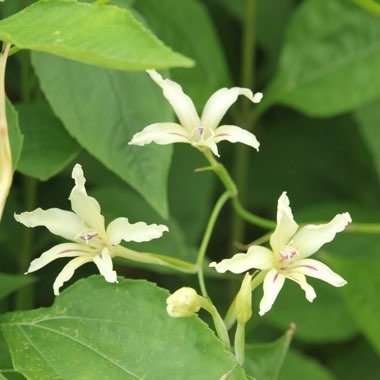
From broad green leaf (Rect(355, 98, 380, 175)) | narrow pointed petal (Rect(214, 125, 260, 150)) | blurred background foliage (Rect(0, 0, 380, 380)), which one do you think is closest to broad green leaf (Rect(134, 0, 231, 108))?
blurred background foliage (Rect(0, 0, 380, 380))

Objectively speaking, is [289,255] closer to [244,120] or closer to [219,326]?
[219,326]

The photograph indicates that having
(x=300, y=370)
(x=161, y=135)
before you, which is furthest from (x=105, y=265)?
(x=300, y=370)

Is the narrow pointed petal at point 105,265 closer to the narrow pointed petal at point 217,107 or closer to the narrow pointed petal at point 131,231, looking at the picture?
the narrow pointed petal at point 131,231

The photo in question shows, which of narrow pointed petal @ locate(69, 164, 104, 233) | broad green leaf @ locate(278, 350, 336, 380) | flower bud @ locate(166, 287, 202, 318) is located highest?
narrow pointed petal @ locate(69, 164, 104, 233)

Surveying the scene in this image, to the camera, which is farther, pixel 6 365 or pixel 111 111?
pixel 111 111

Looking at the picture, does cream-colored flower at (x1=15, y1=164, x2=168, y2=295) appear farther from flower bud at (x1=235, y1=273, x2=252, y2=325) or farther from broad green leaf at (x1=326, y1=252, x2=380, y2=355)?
broad green leaf at (x1=326, y1=252, x2=380, y2=355)

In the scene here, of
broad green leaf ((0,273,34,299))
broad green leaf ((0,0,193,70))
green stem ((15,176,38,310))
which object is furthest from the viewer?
green stem ((15,176,38,310))

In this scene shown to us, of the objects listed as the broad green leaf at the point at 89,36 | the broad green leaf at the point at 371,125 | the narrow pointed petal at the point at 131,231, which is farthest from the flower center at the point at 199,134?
the broad green leaf at the point at 371,125
